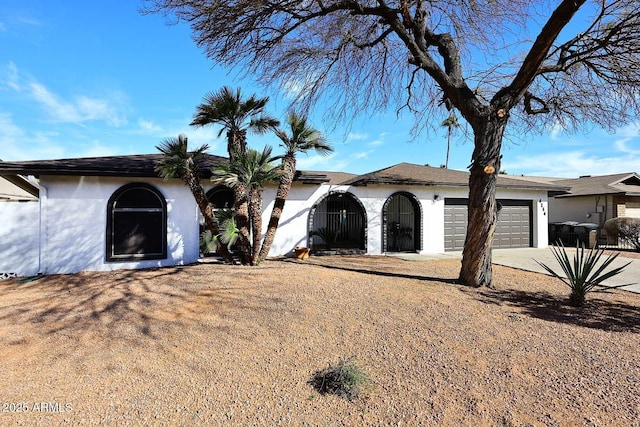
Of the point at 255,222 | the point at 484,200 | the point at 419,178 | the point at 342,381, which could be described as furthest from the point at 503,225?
the point at 342,381

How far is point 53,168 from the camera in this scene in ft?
28.0


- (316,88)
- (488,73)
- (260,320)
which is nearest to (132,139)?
(316,88)

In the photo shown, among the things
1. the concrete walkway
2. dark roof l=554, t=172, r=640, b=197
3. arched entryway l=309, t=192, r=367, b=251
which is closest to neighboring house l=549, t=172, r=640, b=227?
dark roof l=554, t=172, r=640, b=197

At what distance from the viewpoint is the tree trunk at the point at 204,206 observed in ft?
27.9

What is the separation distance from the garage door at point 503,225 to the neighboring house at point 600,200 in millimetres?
2420

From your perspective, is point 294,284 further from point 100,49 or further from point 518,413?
point 100,49

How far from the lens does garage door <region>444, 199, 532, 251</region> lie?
13930 mm

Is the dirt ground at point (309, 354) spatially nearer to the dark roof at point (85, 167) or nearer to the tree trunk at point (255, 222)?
the tree trunk at point (255, 222)

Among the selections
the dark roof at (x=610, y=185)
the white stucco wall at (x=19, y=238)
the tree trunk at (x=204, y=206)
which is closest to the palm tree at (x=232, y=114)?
the tree trunk at (x=204, y=206)

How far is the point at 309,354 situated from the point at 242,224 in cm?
546

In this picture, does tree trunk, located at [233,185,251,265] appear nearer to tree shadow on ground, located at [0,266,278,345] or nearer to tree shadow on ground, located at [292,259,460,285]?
tree shadow on ground, located at [0,266,278,345]

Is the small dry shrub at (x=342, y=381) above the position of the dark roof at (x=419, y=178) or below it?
below

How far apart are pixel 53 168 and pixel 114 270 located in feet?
10.5

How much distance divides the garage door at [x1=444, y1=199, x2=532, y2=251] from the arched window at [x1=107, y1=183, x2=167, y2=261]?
36.8ft
